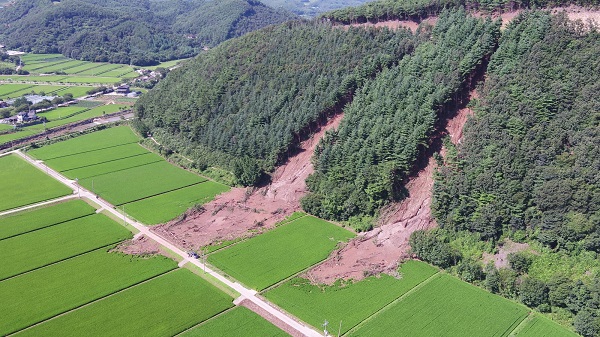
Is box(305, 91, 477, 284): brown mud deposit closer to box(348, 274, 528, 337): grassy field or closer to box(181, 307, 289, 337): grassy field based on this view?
box(348, 274, 528, 337): grassy field

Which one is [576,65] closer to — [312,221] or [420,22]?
[420,22]

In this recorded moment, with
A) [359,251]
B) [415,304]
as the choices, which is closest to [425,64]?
[359,251]

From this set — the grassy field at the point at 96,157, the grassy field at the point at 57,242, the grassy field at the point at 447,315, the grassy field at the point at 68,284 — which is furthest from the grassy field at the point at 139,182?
the grassy field at the point at 447,315

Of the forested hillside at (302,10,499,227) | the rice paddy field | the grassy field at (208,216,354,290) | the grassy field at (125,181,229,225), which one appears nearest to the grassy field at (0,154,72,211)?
the rice paddy field

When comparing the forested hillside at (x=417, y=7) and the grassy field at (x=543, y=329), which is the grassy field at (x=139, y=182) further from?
the grassy field at (x=543, y=329)

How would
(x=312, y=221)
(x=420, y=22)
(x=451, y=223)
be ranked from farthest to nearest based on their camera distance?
1. (x=420, y=22)
2. (x=312, y=221)
3. (x=451, y=223)
